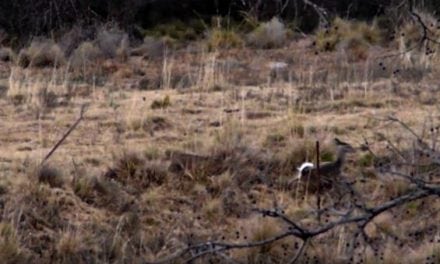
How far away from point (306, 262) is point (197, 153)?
1.73 metres

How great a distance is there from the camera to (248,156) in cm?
848

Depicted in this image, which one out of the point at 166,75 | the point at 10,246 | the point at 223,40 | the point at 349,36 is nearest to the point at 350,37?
the point at 349,36

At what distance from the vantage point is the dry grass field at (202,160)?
722 cm

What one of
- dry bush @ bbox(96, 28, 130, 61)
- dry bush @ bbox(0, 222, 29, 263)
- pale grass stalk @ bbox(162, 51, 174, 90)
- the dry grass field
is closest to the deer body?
the dry grass field

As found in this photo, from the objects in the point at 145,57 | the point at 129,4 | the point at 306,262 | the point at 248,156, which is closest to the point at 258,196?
the point at 248,156

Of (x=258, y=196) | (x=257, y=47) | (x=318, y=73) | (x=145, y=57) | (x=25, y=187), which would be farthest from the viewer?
(x=257, y=47)

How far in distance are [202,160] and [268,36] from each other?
785 centimetres

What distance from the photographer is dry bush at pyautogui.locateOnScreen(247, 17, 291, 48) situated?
626 inches

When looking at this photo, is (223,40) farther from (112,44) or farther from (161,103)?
(161,103)

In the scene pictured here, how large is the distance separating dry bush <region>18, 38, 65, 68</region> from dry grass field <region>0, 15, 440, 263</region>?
58.3 inches

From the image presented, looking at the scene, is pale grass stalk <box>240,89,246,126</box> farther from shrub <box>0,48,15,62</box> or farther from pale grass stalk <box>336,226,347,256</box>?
shrub <box>0,48,15,62</box>

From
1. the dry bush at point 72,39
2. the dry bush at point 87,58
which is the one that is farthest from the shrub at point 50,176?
the dry bush at point 72,39

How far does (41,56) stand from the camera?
13977mm

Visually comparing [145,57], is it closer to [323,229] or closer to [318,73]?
[318,73]
